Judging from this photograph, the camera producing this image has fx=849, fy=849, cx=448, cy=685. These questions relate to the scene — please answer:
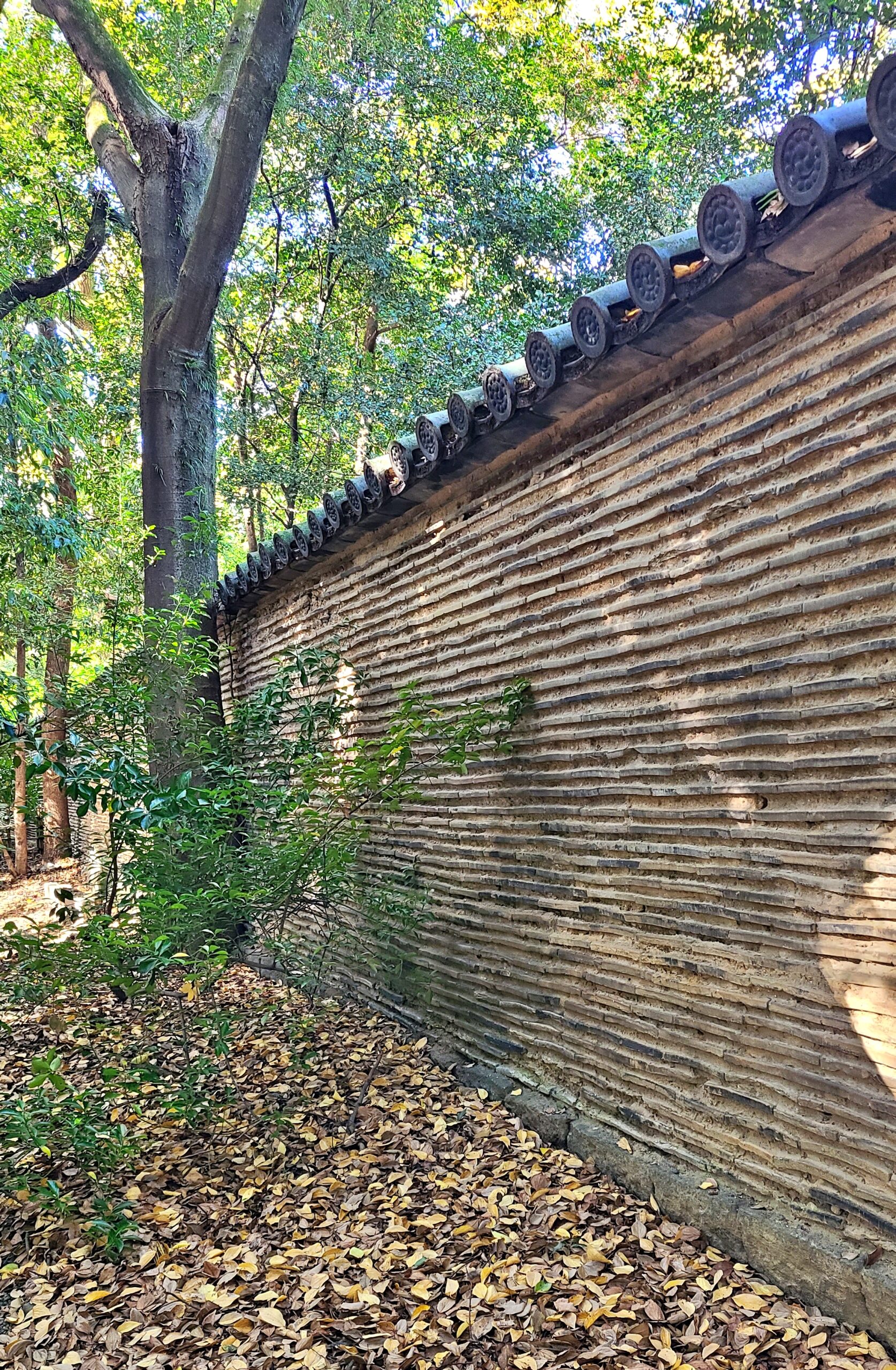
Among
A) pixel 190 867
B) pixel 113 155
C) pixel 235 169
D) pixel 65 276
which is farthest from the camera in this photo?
pixel 65 276

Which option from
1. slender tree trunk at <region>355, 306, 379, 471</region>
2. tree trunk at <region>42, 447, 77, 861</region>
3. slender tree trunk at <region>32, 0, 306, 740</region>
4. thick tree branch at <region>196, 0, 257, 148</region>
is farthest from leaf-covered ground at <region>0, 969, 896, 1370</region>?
thick tree branch at <region>196, 0, 257, 148</region>

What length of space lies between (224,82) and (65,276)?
83.4 inches

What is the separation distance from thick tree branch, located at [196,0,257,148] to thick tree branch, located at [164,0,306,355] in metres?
1.34

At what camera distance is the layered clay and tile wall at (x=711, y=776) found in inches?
86.2

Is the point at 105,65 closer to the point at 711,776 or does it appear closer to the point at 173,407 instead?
the point at 173,407

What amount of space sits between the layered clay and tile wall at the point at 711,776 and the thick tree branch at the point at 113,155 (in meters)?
5.22

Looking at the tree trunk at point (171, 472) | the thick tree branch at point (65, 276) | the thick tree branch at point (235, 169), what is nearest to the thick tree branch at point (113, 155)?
the thick tree branch at point (65, 276)

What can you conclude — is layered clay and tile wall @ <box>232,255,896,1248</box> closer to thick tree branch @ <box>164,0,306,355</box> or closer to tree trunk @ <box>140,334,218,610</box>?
tree trunk @ <box>140,334,218,610</box>

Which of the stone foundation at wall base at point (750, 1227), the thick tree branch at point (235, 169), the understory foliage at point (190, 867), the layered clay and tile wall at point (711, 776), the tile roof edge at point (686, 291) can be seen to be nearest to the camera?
the tile roof edge at point (686, 291)

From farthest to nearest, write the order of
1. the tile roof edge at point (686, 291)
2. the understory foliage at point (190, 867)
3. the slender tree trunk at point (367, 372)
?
the slender tree trunk at point (367, 372), the understory foliage at point (190, 867), the tile roof edge at point (686, 291)

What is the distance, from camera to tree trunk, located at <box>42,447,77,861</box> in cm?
647

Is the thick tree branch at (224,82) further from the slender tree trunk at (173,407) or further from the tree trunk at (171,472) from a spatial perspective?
the tree trunk at (171,472)

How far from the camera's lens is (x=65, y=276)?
7.48 metres

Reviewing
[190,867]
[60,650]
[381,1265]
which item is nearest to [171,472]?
[60,650]
